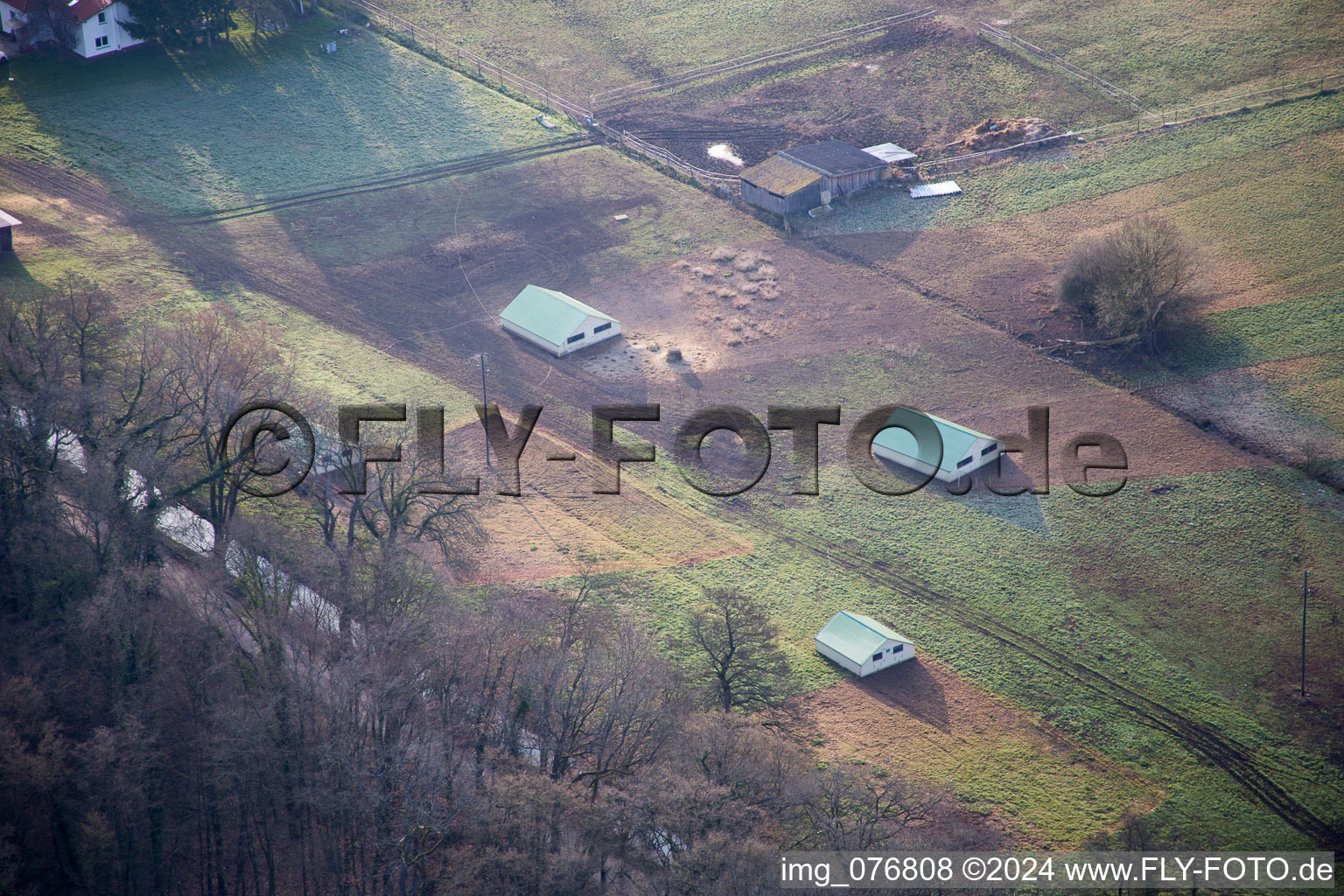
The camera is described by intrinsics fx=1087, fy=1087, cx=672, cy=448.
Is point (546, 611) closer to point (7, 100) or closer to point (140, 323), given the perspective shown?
point (140, 323)

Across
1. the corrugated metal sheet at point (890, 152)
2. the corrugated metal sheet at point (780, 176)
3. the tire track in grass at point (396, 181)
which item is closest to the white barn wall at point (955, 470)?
the corrugated metal sheet at point (780, 176)

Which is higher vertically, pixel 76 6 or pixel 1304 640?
pixel 76 6

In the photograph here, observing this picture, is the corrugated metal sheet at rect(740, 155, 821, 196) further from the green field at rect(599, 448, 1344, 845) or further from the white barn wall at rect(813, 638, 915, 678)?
the white barn wall at rect(813, 638, 915, 678)

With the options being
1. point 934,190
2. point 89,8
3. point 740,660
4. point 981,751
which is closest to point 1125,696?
point 981,751

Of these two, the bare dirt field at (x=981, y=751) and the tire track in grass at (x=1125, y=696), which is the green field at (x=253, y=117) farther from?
the bare dirt field at (x=981, y=751)

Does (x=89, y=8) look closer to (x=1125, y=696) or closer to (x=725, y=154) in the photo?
(x=725, y=154)

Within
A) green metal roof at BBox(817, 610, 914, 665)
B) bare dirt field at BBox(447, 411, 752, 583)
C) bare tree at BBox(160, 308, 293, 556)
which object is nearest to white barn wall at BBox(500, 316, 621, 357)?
bare dirt field at BBox(447, 411, 752, 583)
